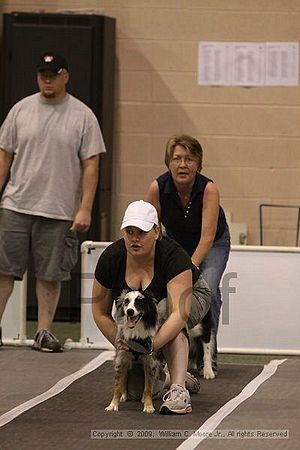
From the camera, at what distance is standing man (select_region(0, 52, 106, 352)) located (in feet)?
21.7

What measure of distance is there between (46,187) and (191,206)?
1.10 m

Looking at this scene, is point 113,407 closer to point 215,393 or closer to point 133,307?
point 133,307

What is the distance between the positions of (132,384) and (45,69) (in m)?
2.05

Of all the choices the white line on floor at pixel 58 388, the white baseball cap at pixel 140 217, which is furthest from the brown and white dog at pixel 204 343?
Result: the white baseball cap at pixel 140 217

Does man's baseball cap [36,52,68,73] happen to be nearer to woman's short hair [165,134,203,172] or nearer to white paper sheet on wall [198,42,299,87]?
woman's short hair [165,134,203,172]

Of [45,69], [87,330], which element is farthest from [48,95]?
[87,330]

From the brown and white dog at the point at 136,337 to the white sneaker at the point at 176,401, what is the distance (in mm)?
81

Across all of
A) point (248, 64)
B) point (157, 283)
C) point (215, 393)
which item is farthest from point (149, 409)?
point (248, 64)

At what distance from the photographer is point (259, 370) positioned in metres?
6.20

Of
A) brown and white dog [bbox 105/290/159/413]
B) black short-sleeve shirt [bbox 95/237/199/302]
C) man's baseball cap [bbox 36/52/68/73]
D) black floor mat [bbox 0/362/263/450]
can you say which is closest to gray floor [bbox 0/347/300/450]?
black floor mat [bbox 0/362/263/450]

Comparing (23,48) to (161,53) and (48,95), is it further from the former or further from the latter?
(48,95)

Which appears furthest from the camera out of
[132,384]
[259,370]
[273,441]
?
[259,370]

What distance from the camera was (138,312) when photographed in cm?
483

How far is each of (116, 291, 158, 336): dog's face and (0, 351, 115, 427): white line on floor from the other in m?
0.56
